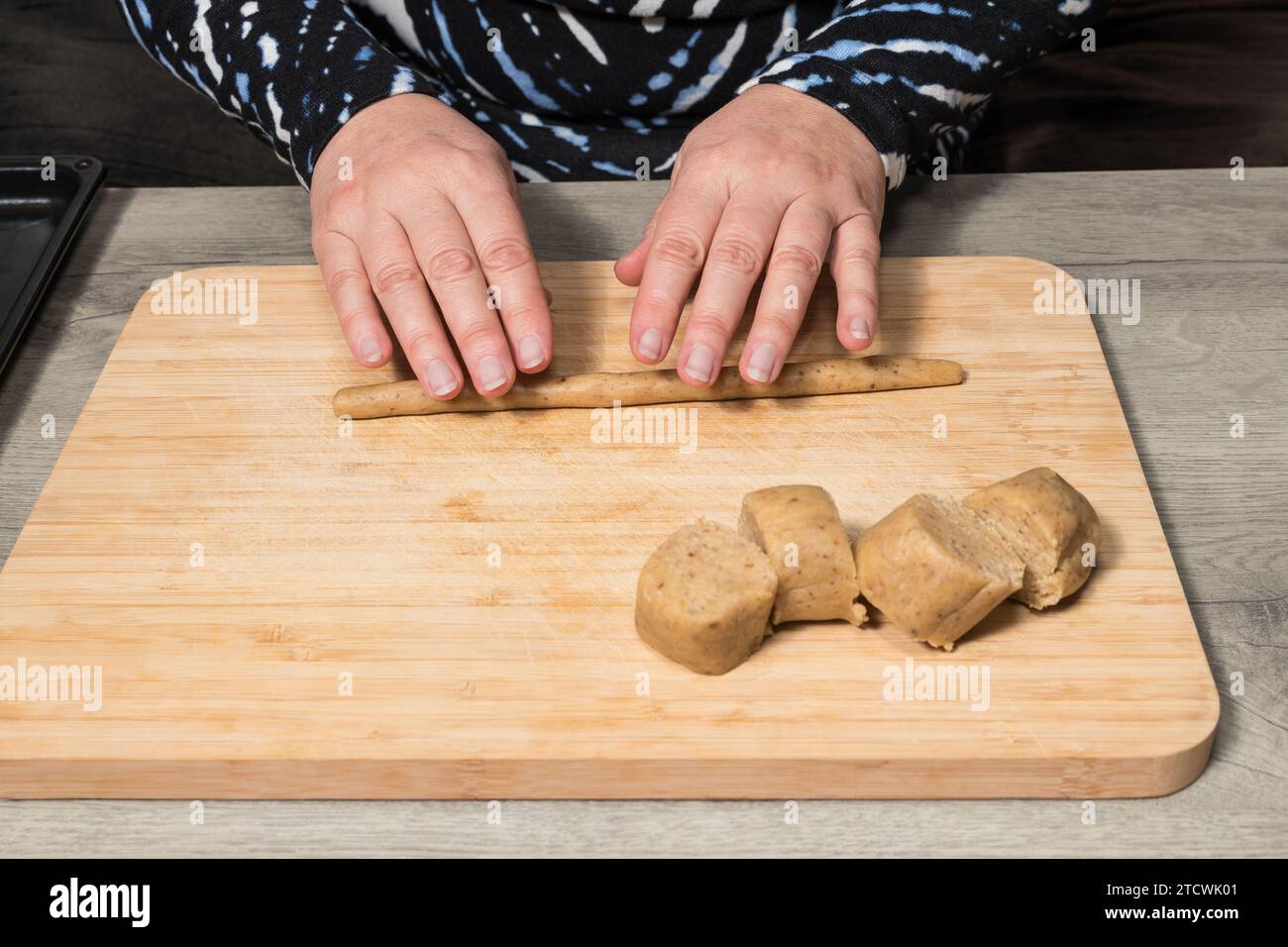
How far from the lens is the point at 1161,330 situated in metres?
1.60

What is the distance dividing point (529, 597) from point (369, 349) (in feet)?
1.30

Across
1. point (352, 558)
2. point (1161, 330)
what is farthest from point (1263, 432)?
point (352, 558)

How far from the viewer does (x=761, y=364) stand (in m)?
1.35

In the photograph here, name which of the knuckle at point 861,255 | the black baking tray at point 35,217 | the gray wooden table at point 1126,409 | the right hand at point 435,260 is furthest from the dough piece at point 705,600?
the black baking tray at point 35,217

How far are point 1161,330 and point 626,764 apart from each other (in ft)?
3.30

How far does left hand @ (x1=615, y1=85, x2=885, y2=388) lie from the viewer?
138 centimetres

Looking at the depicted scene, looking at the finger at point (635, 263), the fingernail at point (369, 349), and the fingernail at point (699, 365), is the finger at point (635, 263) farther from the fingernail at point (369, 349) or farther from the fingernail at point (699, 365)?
the fingernail at point (369, 349)

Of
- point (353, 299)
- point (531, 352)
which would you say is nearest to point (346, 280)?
point (353, 299)

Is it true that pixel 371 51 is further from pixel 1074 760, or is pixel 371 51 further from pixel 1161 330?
pixel 1074 760

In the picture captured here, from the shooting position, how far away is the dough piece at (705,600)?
1.08 metres

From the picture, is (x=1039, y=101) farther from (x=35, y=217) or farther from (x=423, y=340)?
(x=35, y=217)

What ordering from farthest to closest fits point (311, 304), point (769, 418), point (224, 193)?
point (224, 193) < point (311, 304) < point (769, 418)

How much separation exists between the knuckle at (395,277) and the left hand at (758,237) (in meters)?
0.27

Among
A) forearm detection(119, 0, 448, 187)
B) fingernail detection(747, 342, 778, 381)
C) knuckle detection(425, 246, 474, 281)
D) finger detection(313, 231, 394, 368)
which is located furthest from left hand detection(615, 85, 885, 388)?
forearm detection(119, 0, 448, 187)
